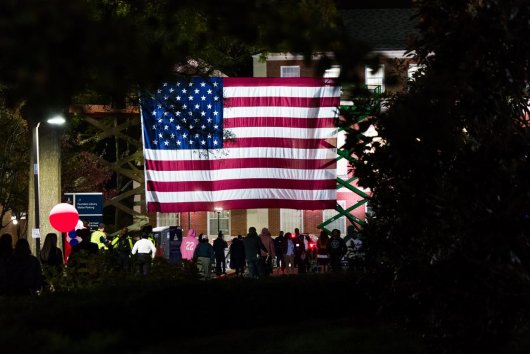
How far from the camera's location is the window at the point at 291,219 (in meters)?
51.5

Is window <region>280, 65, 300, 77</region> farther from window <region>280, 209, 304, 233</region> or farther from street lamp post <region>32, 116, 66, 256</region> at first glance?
street lamp post <region>32, 116, 66, 256</region>

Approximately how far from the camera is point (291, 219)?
51.9 m

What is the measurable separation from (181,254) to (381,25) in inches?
1044

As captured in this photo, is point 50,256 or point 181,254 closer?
point 50,256

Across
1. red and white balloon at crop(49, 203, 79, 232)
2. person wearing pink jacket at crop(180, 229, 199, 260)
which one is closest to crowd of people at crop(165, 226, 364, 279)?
person wearing pink jacket at crop(180, 229, 199, 260)

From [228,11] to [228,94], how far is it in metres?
23.5

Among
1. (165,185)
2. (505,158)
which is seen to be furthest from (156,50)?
(165,185)

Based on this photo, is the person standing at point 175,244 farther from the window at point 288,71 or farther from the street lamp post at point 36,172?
the window at point 288,71

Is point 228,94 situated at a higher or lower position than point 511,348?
higher

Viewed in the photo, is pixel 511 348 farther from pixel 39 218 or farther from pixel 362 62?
pixel 39 218

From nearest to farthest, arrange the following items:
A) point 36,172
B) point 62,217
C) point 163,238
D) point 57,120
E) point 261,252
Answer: point 62,217, point 57,120, point 36,172, point 261,252, point 163,238

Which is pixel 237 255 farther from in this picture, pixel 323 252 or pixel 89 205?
pixel 89 205

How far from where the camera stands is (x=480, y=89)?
11375mm

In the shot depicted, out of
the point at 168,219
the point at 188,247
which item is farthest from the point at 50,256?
the point at 168,219
